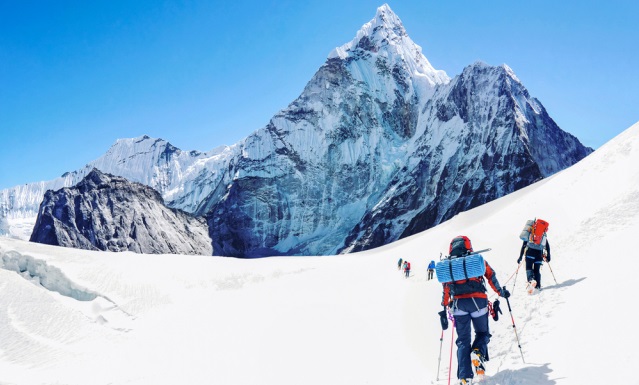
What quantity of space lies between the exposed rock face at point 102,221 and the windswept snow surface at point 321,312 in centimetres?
15878

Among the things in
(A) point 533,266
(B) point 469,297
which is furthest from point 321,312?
(B) point 469,297

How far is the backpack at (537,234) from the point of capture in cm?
1474

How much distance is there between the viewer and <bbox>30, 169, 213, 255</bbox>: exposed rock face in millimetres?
176625

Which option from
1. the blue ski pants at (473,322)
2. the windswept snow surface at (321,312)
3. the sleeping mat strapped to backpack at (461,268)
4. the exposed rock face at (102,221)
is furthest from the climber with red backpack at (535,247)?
the exposed rock face at (102,221)

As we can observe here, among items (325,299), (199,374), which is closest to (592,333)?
(199,374)

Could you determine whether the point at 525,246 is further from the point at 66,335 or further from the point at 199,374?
the point at 66,335

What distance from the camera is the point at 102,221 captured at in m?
184

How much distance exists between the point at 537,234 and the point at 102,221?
194130mm

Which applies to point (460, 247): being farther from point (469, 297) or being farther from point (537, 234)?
point (537, 234)

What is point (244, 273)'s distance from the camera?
31.5 m

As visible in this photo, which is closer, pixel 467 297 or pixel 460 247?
pixel 467 297

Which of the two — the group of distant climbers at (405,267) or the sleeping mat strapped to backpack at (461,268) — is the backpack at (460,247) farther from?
the group of distant climbers at (405,267)

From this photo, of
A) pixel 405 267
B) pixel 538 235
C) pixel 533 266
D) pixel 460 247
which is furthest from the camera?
pixel 405 267

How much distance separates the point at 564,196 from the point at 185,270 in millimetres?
23888
